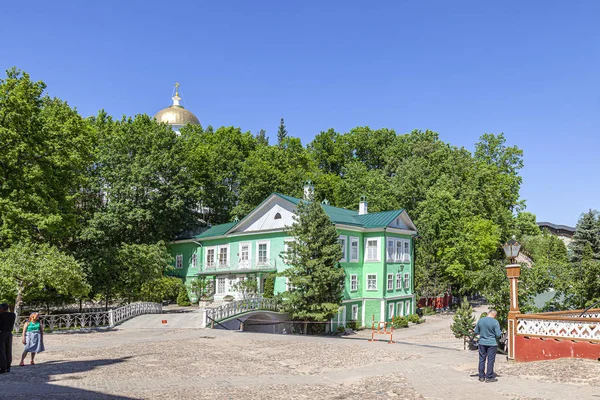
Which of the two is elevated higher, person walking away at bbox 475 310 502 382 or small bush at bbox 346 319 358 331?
person walking away at bbox 475 310 502 382

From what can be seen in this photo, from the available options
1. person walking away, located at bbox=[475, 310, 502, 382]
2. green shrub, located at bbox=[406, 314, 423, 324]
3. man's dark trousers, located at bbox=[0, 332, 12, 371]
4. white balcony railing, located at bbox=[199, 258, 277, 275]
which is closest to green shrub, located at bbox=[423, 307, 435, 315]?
green shrub, located at bbox=[406, 314, 423, 324]

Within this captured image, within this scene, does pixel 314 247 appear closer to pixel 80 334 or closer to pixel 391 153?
pixel 80 334

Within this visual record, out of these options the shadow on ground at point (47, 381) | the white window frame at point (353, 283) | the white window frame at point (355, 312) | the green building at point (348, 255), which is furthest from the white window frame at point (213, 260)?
the shadow on ground at point (47, 381)

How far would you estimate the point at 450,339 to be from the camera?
31500 mm

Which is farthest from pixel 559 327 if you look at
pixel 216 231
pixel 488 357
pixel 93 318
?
pixel 216 231

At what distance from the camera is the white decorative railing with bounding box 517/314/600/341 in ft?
43.5

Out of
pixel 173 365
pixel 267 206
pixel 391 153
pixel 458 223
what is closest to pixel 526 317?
pixel 173 365

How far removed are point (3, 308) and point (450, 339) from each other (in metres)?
24.8

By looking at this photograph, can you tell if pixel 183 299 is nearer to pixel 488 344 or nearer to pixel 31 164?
pixel 31 164

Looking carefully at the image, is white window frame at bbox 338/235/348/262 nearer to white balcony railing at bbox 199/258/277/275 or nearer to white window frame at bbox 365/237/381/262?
white window frame at bbox 365/237/381/262

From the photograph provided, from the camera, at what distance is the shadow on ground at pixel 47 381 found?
1072cm

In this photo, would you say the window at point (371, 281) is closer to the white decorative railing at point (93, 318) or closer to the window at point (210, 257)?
the window at point (210, 257)

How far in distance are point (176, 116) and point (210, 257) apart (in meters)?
38.4

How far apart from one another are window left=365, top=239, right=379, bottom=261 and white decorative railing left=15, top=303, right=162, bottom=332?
591 inches
